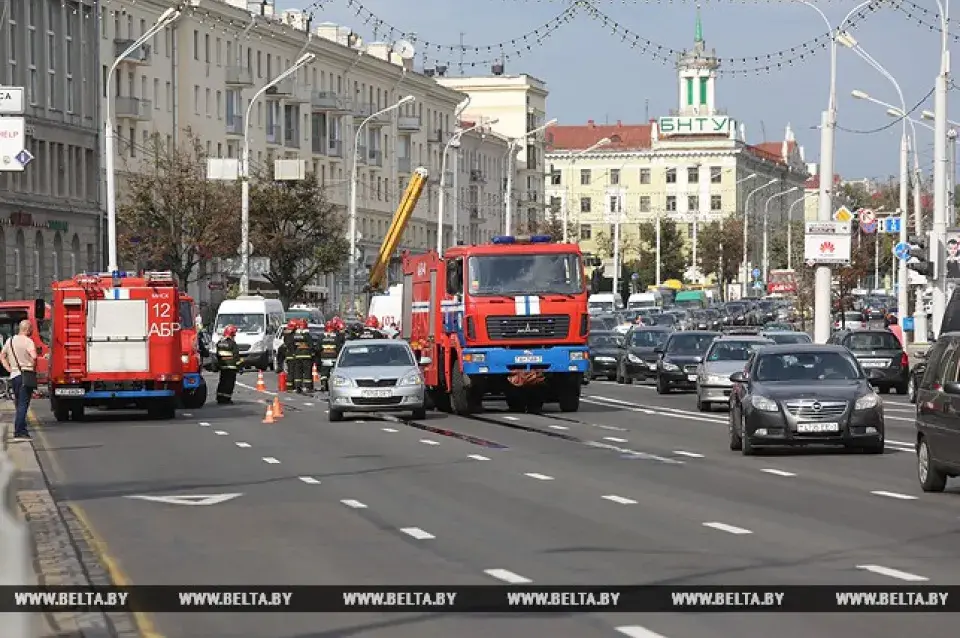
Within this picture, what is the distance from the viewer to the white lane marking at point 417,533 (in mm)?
17750

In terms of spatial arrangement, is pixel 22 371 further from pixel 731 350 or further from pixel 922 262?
pixel 922 262

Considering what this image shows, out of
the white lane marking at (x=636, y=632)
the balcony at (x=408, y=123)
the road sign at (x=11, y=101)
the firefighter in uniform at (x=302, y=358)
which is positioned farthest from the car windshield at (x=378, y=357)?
the balcony at (x=408, y=123)

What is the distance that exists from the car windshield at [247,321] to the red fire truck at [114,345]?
99.7ft

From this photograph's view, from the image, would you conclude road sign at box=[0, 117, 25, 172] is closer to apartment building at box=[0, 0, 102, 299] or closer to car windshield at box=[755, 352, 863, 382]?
car windshield at box=[755, 352, 863, 382]

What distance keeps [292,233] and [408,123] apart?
35.0 meters

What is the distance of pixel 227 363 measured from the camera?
47719mm

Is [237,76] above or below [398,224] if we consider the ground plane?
above

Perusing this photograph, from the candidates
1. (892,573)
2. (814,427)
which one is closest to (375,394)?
(814,427)

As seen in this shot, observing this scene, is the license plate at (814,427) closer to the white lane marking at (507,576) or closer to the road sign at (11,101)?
the white lane marking at (507,576)

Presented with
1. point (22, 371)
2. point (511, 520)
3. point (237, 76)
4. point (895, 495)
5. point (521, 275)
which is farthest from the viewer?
point (237, 76)

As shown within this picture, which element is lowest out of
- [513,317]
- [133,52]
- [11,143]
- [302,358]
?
[302,358]

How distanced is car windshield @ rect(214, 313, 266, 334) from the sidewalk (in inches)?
1805

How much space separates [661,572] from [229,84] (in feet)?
304

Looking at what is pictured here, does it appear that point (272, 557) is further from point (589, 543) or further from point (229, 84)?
point (229, 84)
